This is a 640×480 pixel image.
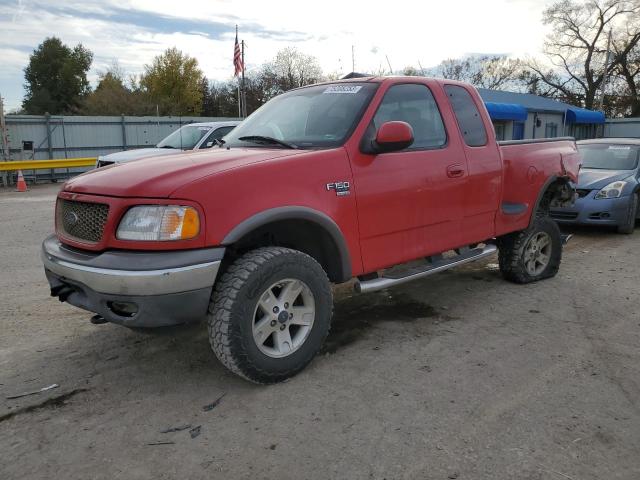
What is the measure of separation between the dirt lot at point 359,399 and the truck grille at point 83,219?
2.50ft

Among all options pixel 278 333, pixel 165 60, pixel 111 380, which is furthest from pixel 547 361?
pixel 165 60

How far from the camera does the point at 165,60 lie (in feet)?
171

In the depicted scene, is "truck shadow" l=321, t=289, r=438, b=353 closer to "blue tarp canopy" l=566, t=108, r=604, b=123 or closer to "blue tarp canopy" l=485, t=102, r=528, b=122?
"blue tarp canopy" l=485, t=102, r=528, b=122

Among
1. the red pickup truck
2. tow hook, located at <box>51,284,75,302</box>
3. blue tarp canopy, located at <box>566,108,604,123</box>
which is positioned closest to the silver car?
the red pickup truck

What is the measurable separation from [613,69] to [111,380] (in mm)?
57764

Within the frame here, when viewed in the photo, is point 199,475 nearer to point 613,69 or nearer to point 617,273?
point 617,273

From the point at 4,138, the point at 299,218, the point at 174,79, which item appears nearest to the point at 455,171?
the point at 299,218

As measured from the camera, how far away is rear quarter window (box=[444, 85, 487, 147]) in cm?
471

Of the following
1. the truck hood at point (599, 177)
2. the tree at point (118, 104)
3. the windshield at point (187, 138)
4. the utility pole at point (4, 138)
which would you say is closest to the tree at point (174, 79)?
the tree at point (118, 104)

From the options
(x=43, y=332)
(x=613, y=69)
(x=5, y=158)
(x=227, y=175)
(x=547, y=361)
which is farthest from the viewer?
(x=613, y=69)

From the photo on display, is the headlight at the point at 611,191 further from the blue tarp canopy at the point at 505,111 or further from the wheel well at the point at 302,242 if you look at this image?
the blue tarp canopy at the point at 505,111

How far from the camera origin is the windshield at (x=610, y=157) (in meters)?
9.29

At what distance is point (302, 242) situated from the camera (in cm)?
381

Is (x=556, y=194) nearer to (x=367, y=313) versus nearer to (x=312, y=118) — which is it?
(x=367, y=313)
